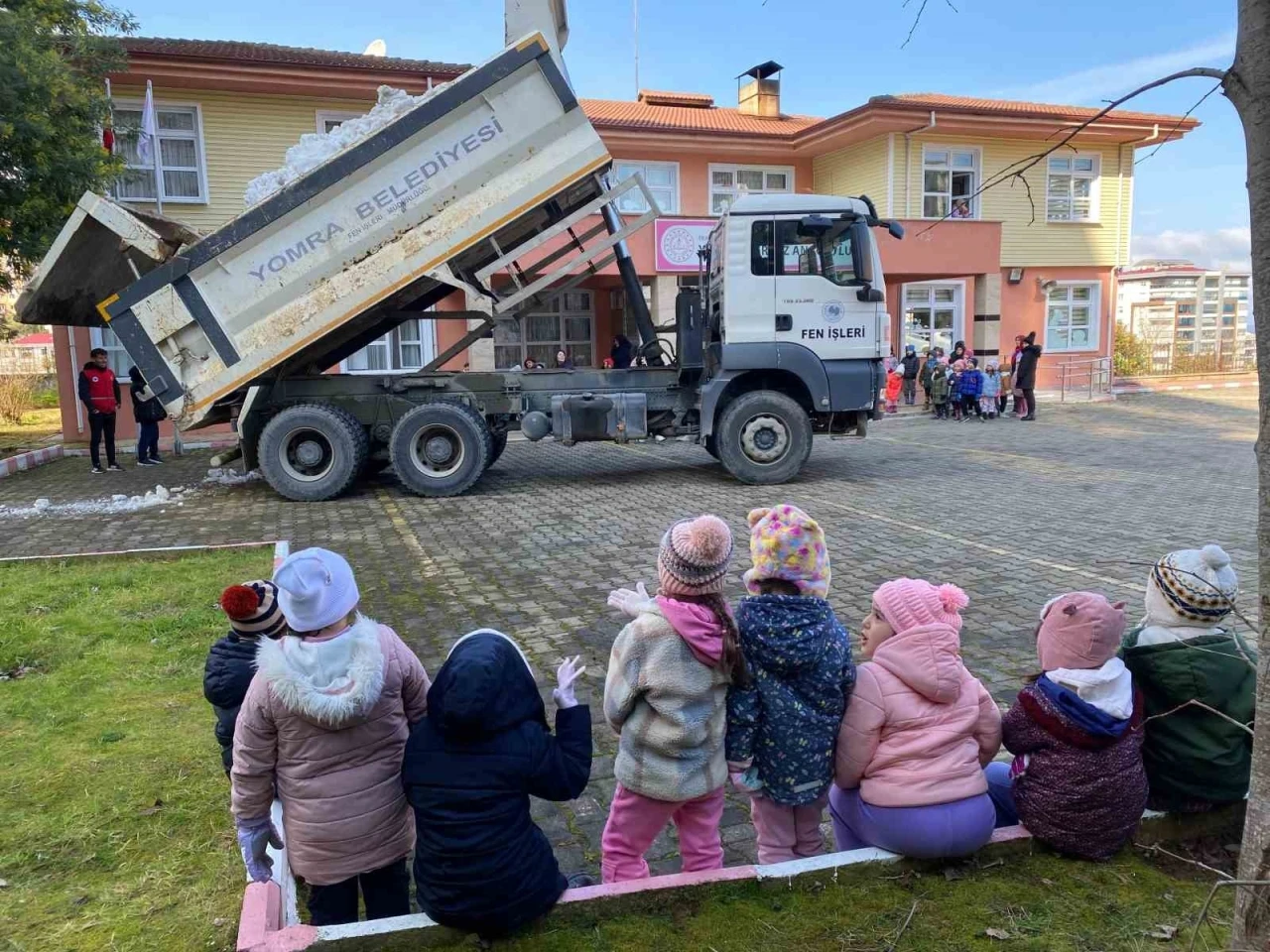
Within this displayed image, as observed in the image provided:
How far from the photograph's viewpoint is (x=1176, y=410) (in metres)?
20.5

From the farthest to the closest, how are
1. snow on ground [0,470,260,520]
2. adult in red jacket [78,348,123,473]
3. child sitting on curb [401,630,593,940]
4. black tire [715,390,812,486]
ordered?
1. adult in red jacket [78,348,123,473]
2. black tire [715,390,812,486]
3. snow on ground [0,470,260,520]
4. child sitting on curb [401,630,593,940]

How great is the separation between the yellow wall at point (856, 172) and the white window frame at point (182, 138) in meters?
14.6

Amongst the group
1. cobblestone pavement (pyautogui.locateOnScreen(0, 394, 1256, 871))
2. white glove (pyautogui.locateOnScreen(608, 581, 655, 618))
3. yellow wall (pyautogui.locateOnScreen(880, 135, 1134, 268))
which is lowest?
cobblestone pavement (pyautogui.locateOnScreen(0, 394, 1256, 871))

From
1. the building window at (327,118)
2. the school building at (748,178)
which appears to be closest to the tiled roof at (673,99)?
the school building at (748,178)

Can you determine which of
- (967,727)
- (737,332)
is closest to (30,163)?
(737,332)

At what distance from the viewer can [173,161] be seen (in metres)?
17.0

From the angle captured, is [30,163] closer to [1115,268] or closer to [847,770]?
[847,770]

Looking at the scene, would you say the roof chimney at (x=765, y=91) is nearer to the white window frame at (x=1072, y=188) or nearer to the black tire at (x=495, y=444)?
the white window frame at (x=1072, y=188)

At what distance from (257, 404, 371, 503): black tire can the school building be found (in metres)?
7.85

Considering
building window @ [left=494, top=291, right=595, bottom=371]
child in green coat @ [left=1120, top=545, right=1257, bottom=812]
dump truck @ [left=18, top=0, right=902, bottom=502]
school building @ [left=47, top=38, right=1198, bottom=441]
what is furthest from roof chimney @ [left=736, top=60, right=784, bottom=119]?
child in green coat @ [left=1120, top=545, right=1257, bottom=812]

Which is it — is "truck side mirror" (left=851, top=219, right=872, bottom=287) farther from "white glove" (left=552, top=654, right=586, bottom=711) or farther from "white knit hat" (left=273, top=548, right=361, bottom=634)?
"white knit hat" (left=273, top=548, right=361, bottom=634)

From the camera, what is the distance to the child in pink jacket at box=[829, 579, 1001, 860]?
2.62 meters

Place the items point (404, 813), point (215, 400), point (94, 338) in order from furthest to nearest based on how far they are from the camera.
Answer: point (94, 338) → point (215, 400) → point (404, 813)

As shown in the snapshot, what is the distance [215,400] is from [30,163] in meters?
5.39
